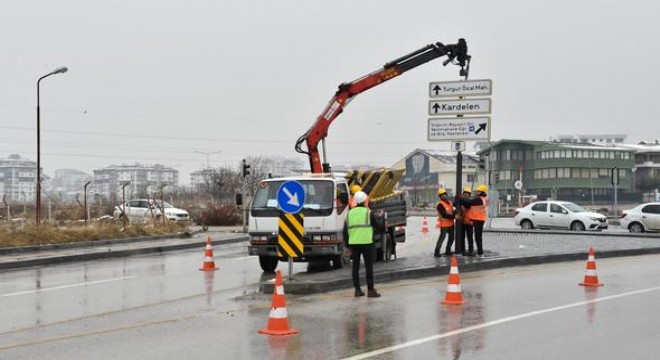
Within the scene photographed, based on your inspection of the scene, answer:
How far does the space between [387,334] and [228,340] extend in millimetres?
1977

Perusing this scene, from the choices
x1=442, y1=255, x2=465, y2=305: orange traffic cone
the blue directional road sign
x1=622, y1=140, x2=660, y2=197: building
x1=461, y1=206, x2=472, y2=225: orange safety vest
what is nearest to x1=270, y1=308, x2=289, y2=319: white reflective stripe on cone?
x1=442, y1=255, x2=465, y2=305: orange traffic cone

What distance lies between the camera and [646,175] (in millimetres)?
101875

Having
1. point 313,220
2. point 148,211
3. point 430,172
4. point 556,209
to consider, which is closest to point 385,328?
point 313,220

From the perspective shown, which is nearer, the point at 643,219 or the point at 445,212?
the point at 445,212

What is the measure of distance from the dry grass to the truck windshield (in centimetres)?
1030

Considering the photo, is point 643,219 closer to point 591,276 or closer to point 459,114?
point 459,114

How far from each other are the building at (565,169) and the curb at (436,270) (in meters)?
70.8

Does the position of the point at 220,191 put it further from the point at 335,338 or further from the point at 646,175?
the point at 646,175

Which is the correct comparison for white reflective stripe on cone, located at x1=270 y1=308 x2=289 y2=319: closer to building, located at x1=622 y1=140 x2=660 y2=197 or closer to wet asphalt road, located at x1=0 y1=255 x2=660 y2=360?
wet asphalt road, located at x1=0 y1=255 x2=660 y2=360

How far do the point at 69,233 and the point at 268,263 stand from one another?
1091 cm

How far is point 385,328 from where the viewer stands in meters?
9.47

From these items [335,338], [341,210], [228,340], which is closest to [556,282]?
[341,210]

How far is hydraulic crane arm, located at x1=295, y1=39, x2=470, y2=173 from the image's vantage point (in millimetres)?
21297

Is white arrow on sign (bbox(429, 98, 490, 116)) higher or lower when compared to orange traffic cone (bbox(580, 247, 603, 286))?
higher
